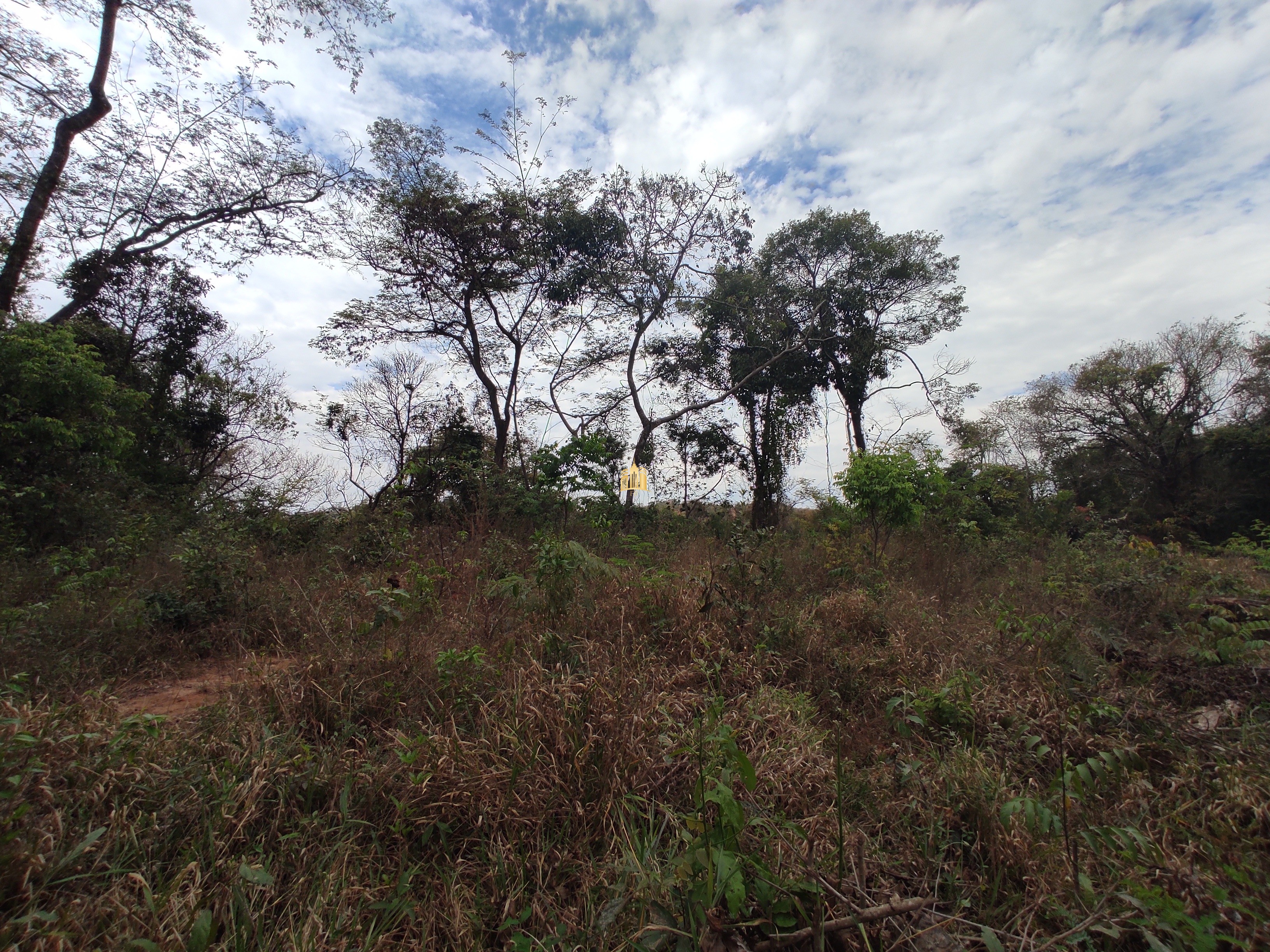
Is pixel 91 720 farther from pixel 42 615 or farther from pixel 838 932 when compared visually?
pixel 838 932

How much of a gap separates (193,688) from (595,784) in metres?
2.92

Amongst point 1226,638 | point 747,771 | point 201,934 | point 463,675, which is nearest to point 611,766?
point 747,771

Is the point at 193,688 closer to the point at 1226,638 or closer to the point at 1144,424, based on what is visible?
the point at 1226,638

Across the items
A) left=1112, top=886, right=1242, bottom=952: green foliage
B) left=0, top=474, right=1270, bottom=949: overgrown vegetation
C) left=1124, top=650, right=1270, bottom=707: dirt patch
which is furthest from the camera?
left=1124, top=650, right=1270, bottom=707: dirt patch

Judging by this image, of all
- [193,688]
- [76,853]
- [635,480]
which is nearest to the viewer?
[76,853]

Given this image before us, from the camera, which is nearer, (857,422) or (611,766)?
(611,766)

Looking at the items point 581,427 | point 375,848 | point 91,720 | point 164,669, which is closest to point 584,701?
point 375,848

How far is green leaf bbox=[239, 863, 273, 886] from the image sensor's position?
1.58 metres

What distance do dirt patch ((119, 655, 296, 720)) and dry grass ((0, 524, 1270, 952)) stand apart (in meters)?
0.20

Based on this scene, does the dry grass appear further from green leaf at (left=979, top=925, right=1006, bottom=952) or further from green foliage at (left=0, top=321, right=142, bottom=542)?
green foliage at (left=0, top=321, right=142, bottom=542)

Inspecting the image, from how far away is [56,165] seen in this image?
26.7 feet

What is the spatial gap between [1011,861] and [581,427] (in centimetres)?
1204

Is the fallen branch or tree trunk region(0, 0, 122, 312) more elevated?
tree trunk region(0, 0, 122, 312)

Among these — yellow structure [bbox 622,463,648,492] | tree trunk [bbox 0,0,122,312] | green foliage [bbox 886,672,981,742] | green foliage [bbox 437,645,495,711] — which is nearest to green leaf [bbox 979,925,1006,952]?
green foliage [bbox 886,672,981,742]
